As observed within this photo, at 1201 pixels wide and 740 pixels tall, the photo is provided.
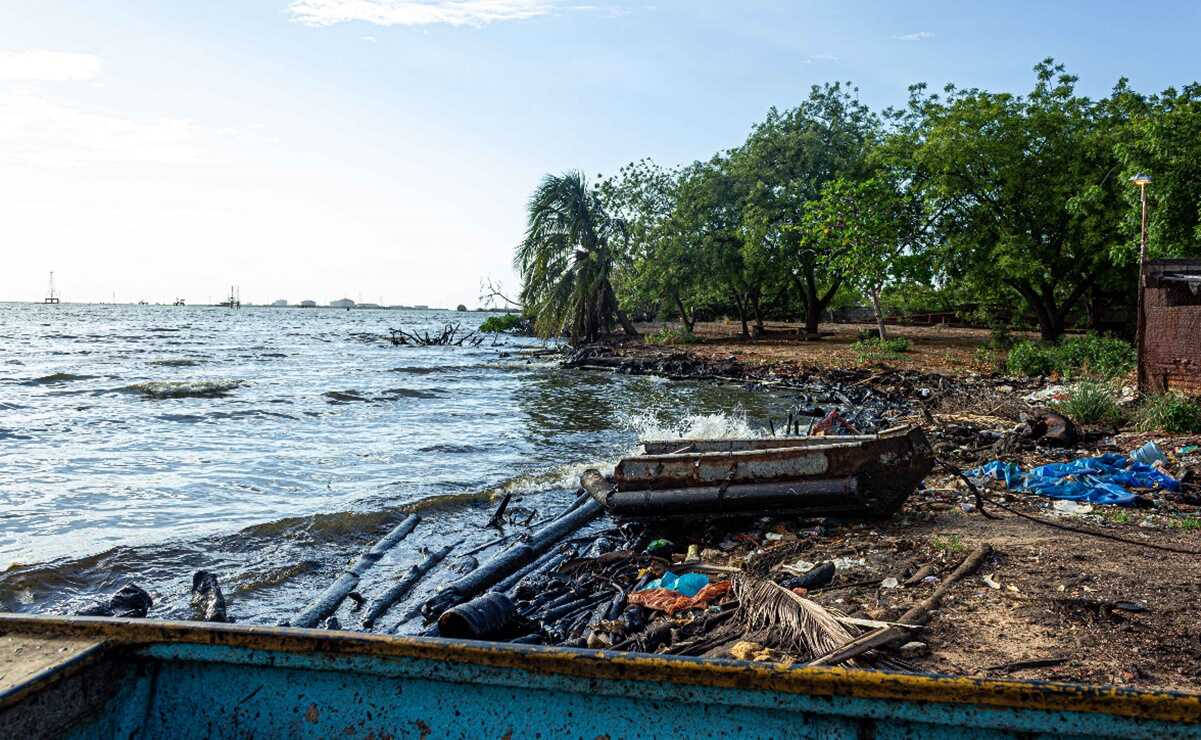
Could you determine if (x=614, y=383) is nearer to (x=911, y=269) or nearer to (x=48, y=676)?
(x=911, y=269)

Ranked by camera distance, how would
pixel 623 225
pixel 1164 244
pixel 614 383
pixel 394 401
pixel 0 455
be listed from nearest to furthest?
pixel 0 455, pixel 1164 244, pixel 394 401, pixel 614 383, pixel 623 225

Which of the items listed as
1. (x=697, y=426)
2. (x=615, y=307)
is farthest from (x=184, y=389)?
(x=615, y=307)

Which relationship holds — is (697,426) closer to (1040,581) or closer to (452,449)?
(452,449)

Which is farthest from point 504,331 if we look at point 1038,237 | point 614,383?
point 1038,237

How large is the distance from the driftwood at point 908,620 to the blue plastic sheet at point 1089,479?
2361mm

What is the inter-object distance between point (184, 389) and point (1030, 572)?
2069 centimetres

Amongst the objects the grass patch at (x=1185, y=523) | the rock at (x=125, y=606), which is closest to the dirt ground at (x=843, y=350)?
the grass patch at (x=1185, y=523)

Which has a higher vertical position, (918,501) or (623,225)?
(623,225)

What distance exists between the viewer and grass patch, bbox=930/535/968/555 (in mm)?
5906

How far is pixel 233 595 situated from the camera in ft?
21.0

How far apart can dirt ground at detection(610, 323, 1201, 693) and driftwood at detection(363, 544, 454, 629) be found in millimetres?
2681

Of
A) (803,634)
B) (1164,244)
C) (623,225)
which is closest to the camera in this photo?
(803,634)

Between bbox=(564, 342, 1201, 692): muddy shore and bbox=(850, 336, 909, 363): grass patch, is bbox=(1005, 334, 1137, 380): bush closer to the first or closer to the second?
bbox=(850, 336, 909, 363): grass patch

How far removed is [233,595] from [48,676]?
423cm
